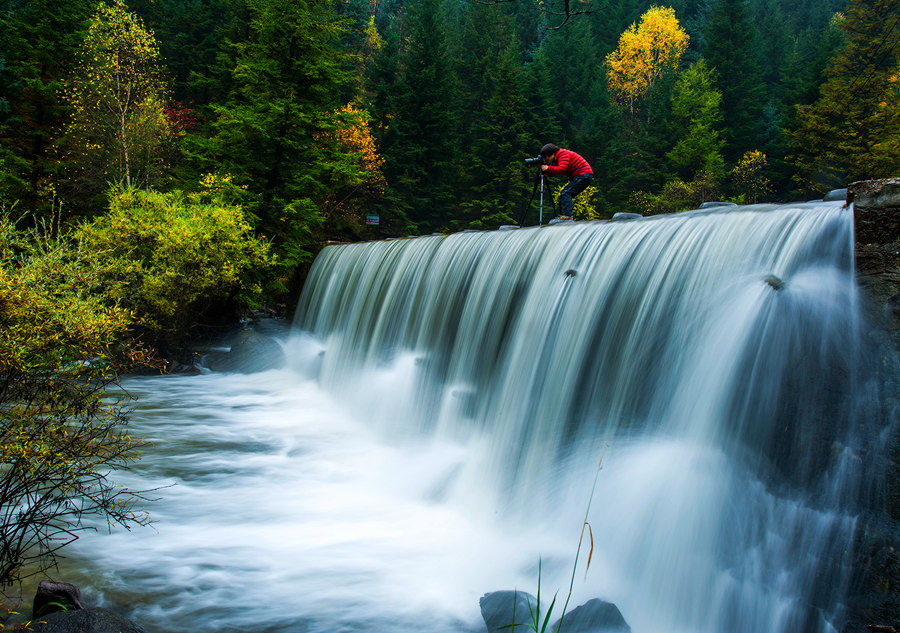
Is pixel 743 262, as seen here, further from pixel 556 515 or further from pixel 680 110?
pixel 680 110

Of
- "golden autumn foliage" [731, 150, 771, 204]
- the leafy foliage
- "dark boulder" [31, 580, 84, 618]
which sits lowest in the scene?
"dark boulder" [31, 580, 84, 618]

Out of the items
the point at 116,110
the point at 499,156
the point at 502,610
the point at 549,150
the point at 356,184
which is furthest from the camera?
the point at 499,156

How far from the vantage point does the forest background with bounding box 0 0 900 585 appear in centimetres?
379

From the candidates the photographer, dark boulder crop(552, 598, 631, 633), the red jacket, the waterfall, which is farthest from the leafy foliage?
the red jacket

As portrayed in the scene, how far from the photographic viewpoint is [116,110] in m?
20.8

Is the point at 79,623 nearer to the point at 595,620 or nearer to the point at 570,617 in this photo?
the point at 570,617

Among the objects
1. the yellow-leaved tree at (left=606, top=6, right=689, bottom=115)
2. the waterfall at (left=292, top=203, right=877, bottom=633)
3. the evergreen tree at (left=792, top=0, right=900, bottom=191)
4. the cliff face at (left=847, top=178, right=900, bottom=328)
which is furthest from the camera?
the yellow-leaved tree at (left=606, top=6, right=689, bottom=115)

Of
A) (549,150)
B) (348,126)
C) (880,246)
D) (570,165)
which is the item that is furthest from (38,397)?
(348,126)

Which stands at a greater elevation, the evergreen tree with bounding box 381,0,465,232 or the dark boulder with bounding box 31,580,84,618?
the evergreen tree with bounding box 381,0,465,232

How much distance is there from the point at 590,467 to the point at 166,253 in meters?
9.97

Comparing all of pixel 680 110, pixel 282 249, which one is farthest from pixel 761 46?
pixel 282 249

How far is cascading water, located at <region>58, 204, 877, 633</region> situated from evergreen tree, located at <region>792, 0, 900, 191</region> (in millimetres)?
28793

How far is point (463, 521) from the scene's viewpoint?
5789 millimetres

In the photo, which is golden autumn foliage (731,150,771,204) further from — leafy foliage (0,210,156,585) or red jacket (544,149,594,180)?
leafy foliage (0,210,156,585)
